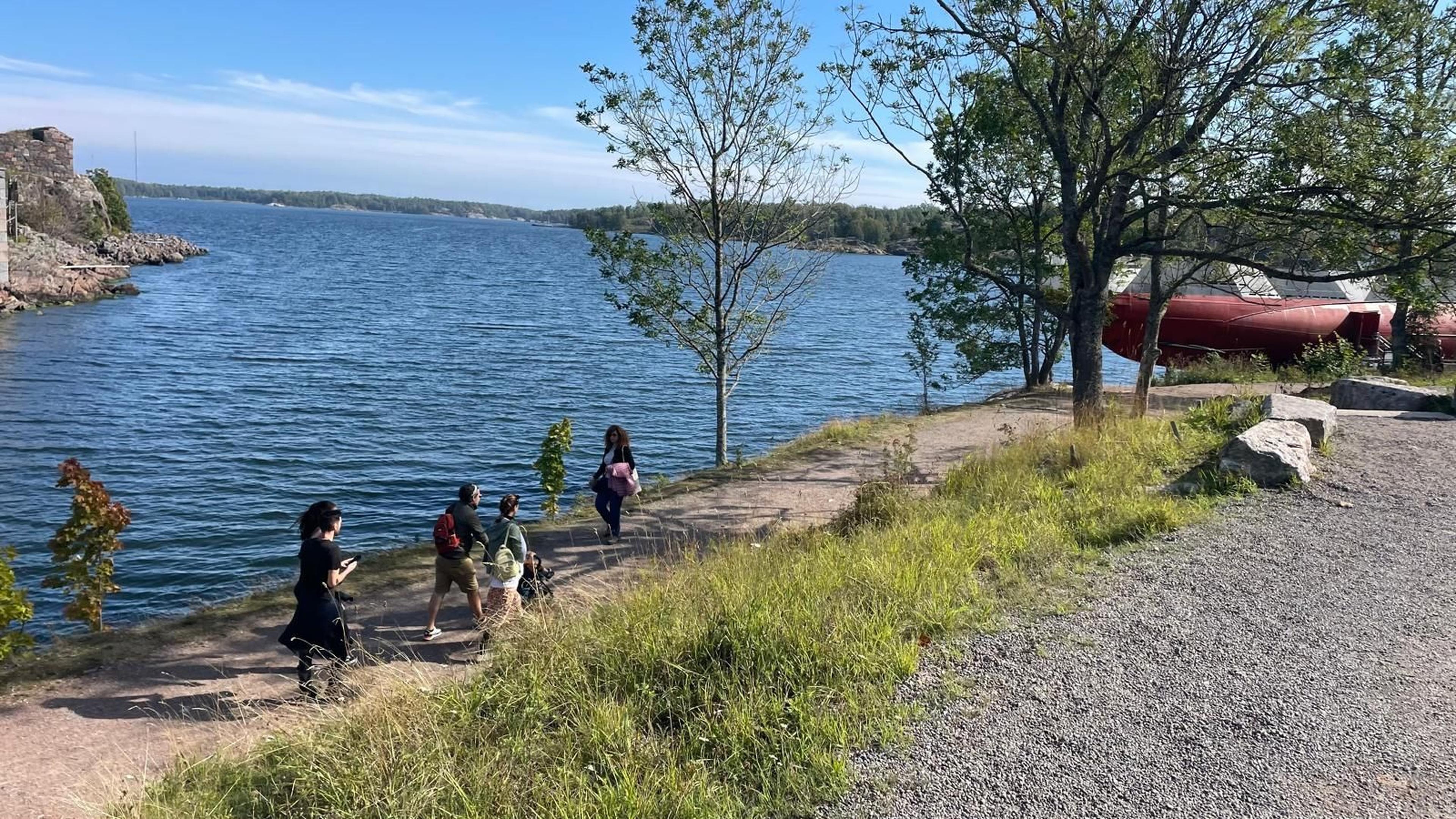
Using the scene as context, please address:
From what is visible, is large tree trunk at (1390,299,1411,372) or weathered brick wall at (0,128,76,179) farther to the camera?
weathered brick wall at (0,128,76,179)

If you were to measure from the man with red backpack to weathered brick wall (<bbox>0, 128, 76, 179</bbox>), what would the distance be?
7536 centimetres

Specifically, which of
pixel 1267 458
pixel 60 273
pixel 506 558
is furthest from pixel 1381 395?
pixel 60 273

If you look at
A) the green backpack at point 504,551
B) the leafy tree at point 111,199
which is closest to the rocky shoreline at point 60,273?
the leafy tree at point 111,199

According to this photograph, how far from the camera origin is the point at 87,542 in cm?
923

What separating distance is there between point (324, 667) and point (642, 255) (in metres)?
9.13

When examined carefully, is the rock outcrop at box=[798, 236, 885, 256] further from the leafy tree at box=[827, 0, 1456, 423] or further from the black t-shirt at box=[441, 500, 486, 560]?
the black t-shirt at box=[441, 500, 486, 560]

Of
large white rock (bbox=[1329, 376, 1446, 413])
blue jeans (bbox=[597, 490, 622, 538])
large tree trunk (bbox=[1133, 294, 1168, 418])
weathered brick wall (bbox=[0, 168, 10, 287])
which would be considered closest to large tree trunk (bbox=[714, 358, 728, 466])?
blue jeans (bbox=[597, 490, 622, 538])

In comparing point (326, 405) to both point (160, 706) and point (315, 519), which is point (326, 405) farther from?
point (315, 519)

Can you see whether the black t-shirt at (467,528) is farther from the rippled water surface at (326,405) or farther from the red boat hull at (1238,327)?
the red boat hull at (1238,327)

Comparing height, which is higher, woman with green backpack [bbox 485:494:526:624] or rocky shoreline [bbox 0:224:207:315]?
rocky shoreline [bbox 0:224:207:315]

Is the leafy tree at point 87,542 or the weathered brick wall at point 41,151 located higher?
the weathered brick wall at point 41,151

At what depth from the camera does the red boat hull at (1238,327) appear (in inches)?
1033

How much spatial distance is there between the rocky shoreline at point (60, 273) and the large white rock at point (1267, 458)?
48.5 meters

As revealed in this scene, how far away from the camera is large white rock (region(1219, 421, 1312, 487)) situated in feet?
31.4
